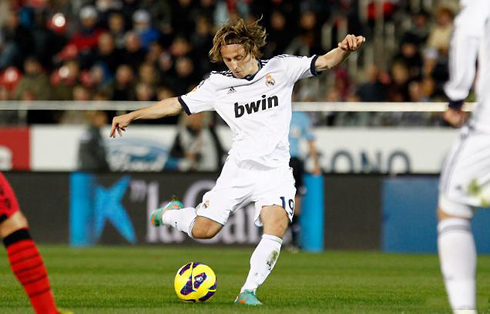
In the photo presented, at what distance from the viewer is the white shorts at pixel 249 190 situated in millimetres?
8906

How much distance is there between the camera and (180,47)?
19.0 meters

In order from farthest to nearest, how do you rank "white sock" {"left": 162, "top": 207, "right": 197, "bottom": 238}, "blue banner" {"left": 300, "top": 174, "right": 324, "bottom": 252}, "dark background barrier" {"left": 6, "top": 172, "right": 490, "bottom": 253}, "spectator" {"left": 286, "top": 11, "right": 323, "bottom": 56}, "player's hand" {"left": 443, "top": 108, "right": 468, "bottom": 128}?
1. "spectator" {"left": 286, "top": 11, "right": 323, "bottom": 56}
2. "blue banner" {"left": 300, "top": 174, "right": 324, "bottom": 252}
3. "dark background barrier" {"left": 6, "top": 172, "right": 490, "bottom": 253}
4. "white sock" {"left": 162, "top": 207, "right": 197, "bottom": 238}
5. "player's hand" {"left": 443, "top": 108, "right": 468, "bottom": 128}

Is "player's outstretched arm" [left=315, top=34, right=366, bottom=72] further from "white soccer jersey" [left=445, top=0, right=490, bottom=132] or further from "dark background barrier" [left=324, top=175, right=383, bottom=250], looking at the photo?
"dark background barrier" [left=324, top=175, right=383, bottom=250]

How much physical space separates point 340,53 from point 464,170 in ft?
9.09

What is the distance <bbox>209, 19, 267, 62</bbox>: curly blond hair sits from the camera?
8828mm

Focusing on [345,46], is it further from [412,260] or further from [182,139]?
[182,139]

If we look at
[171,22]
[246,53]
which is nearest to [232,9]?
[171,22]

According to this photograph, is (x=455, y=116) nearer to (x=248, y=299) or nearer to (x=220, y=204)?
(x=248, y=299)

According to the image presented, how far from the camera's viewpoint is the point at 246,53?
352 inches

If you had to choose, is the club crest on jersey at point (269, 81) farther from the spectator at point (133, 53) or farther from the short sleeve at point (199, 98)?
the spectator at point (133, 53)

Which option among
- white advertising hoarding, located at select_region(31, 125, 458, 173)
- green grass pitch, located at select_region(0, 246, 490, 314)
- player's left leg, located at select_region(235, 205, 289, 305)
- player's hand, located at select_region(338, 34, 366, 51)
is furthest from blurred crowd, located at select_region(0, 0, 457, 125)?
player's hand, located at select_region(338, 34, 366, 51)

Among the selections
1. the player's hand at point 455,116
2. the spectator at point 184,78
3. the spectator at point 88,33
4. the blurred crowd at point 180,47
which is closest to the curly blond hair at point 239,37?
the player's hand at point 455,116

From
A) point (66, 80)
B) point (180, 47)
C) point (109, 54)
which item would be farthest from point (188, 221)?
point (109, 54)

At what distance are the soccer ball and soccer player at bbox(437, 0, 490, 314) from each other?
292cm
